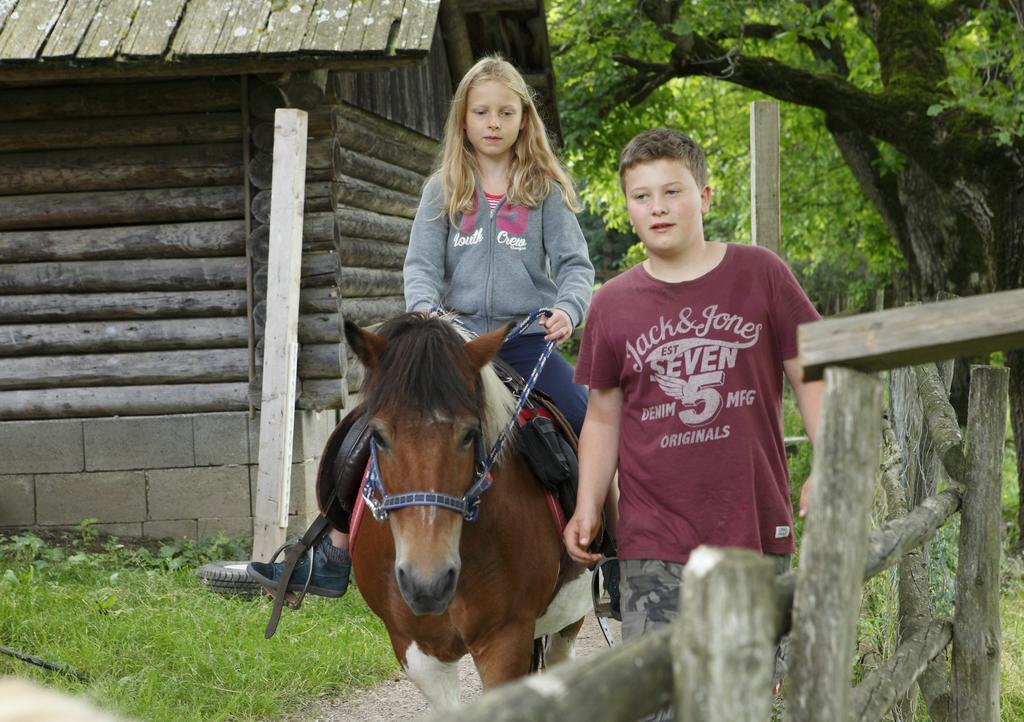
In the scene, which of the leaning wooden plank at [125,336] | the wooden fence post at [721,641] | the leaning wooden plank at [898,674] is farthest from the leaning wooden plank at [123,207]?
the wooden fence post at [721,641]

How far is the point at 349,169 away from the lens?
8.39m

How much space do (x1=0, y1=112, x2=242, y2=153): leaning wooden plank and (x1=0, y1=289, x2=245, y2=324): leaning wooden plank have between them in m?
1.02

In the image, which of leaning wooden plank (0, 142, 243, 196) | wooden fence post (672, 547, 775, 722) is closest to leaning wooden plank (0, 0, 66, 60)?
leaning wooden plank (0, 142, 243, 196)

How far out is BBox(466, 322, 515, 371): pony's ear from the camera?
3.05 m

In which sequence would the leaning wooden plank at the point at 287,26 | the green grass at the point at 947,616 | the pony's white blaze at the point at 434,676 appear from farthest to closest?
the leaning wooden plank at the point at 287,26 → the green grass at the point at 947,616 → the pony's white blaze at the point at 434,676

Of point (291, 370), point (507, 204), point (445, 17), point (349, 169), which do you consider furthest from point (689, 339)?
point (445, 17)

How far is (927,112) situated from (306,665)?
7.01 metres

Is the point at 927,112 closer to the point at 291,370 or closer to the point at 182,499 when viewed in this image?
the point at 291,370

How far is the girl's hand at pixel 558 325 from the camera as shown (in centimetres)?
345

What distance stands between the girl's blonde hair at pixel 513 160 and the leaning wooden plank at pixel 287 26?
2.80 metres

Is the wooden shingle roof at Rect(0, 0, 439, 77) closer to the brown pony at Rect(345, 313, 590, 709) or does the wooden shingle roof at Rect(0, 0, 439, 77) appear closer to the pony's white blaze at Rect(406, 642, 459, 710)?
the brown pony at Rect(345, 313, 590, 709)

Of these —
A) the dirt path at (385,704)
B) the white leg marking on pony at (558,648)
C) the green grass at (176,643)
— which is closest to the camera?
the white leg marking on pony at (558,648)

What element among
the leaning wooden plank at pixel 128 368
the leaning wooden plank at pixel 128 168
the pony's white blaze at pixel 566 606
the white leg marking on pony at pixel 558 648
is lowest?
the white leg marking on pony at pixel 558 648

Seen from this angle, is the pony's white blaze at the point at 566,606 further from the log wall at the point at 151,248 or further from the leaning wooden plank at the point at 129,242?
the leaning wooden plank at the point at 129,242
